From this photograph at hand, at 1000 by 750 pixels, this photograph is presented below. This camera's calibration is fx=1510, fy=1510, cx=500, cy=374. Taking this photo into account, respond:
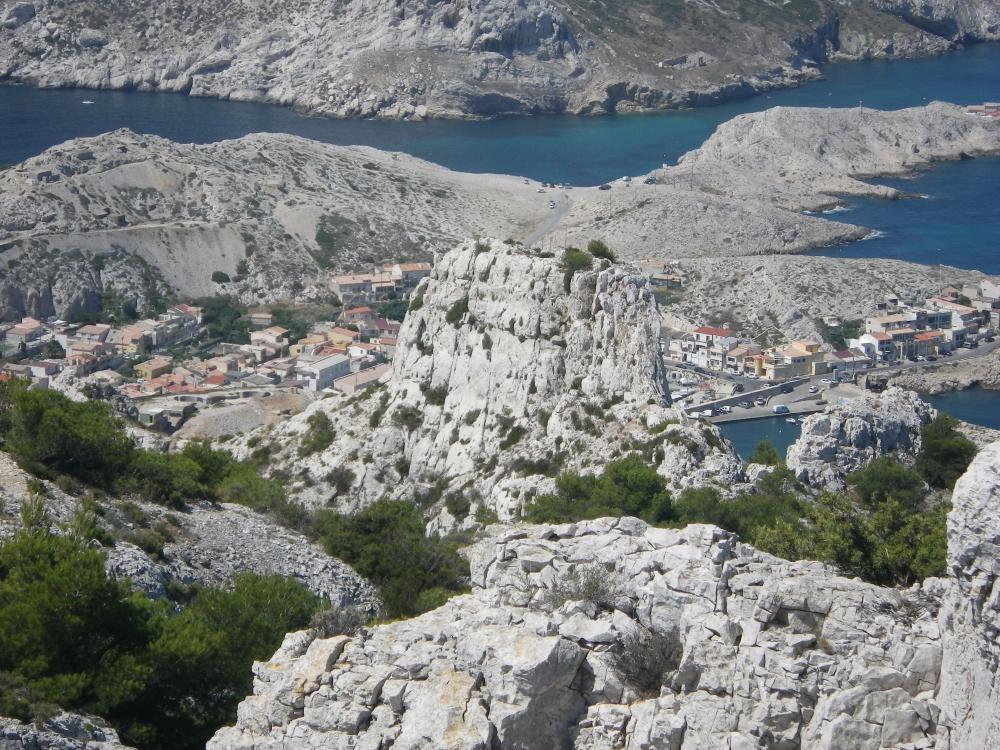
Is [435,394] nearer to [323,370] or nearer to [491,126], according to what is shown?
[323,370]

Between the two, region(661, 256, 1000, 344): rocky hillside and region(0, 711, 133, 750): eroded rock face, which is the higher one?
region(0, 711, 133, 750): eroded rock face

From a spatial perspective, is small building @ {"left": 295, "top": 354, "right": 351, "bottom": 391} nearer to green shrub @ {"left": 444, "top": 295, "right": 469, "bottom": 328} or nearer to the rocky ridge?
the rocky ridge

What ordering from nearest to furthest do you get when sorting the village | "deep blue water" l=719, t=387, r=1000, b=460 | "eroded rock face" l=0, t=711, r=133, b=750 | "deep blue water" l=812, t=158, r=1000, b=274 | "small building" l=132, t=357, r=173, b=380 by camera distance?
"eroded rock face" l=0, t=711, r=133, b=750 < "deep blue water" l=719, t=387, r=1000, b=460 < the village < "small building" l=132, t=357, r=173, b=380 < "deep blue water" l=812, t=158, r=1000, b=274

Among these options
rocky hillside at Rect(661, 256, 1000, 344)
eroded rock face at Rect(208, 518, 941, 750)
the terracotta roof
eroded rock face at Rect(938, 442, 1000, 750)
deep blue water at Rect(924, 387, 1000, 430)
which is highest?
eroded rock face at Rect(938, 442, 1000, 750)

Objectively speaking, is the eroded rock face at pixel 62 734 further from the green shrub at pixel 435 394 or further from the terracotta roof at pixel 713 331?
the terracotta roof at pixel 713 331

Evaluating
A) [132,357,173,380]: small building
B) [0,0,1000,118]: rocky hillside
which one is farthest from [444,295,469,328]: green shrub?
[0,0,1000,118]: rocky hillside

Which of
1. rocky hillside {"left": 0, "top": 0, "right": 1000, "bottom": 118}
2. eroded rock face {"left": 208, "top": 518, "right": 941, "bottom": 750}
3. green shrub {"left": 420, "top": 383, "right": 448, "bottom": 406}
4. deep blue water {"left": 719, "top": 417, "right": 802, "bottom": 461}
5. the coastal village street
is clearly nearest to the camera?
eroded rock face {"left": 208, "top": 518, "right": 941, "bottom": 750}

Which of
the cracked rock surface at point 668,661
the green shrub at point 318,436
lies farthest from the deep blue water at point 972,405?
the cracked rock surface at point 668,661
